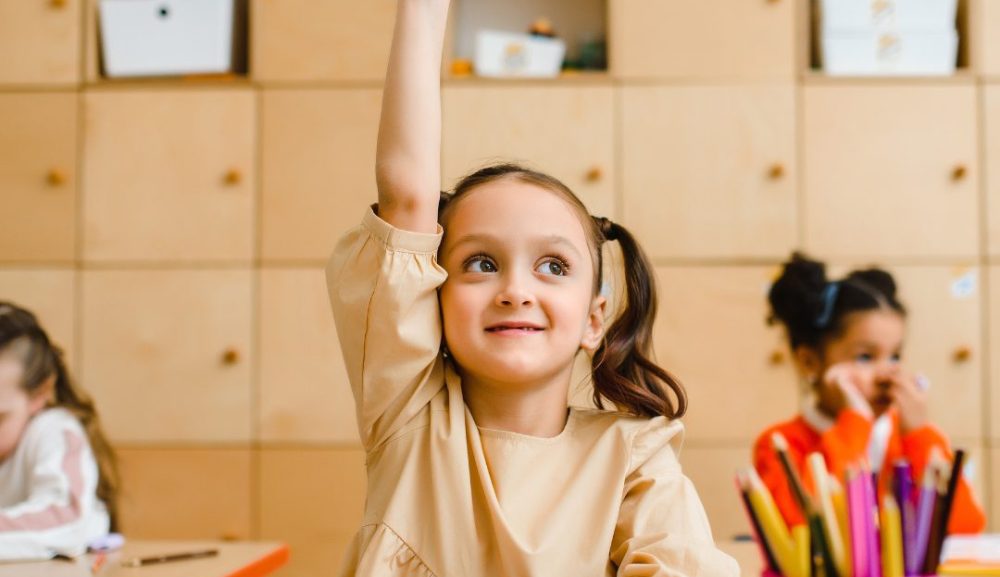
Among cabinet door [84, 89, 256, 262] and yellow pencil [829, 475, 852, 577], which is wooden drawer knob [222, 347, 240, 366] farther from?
yellow pencil [829, 475, 852, 577]

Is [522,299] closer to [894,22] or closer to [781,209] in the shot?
[781,209]

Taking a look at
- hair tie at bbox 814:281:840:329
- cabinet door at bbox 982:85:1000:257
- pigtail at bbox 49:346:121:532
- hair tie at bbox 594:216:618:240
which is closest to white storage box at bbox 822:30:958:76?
cabinet door at bbox 982:85:1000:257

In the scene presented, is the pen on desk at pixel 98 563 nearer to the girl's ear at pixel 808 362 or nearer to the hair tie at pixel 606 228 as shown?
the hair tie at pixel 606 228

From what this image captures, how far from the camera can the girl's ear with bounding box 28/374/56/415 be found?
6.29ft

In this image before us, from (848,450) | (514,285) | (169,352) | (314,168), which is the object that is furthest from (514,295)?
(169,352)

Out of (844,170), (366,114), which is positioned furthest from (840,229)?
(366,114)

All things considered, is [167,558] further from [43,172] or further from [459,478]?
[43,172]

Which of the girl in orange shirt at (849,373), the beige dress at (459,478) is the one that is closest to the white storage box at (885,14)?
the girl in orange shirt at (849,373)

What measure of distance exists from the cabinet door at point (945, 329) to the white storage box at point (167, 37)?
169 cm

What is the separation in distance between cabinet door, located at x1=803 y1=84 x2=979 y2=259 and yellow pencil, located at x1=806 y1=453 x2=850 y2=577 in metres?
2.00

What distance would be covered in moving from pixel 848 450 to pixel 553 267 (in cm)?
109

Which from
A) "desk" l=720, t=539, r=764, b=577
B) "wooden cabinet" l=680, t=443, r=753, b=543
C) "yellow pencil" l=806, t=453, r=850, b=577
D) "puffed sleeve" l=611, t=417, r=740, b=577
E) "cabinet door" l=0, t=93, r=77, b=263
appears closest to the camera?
"yellow pencil" l=806, t=453, r=850, b=577

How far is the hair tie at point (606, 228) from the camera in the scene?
3.82 ft

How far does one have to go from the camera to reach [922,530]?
808 mm
